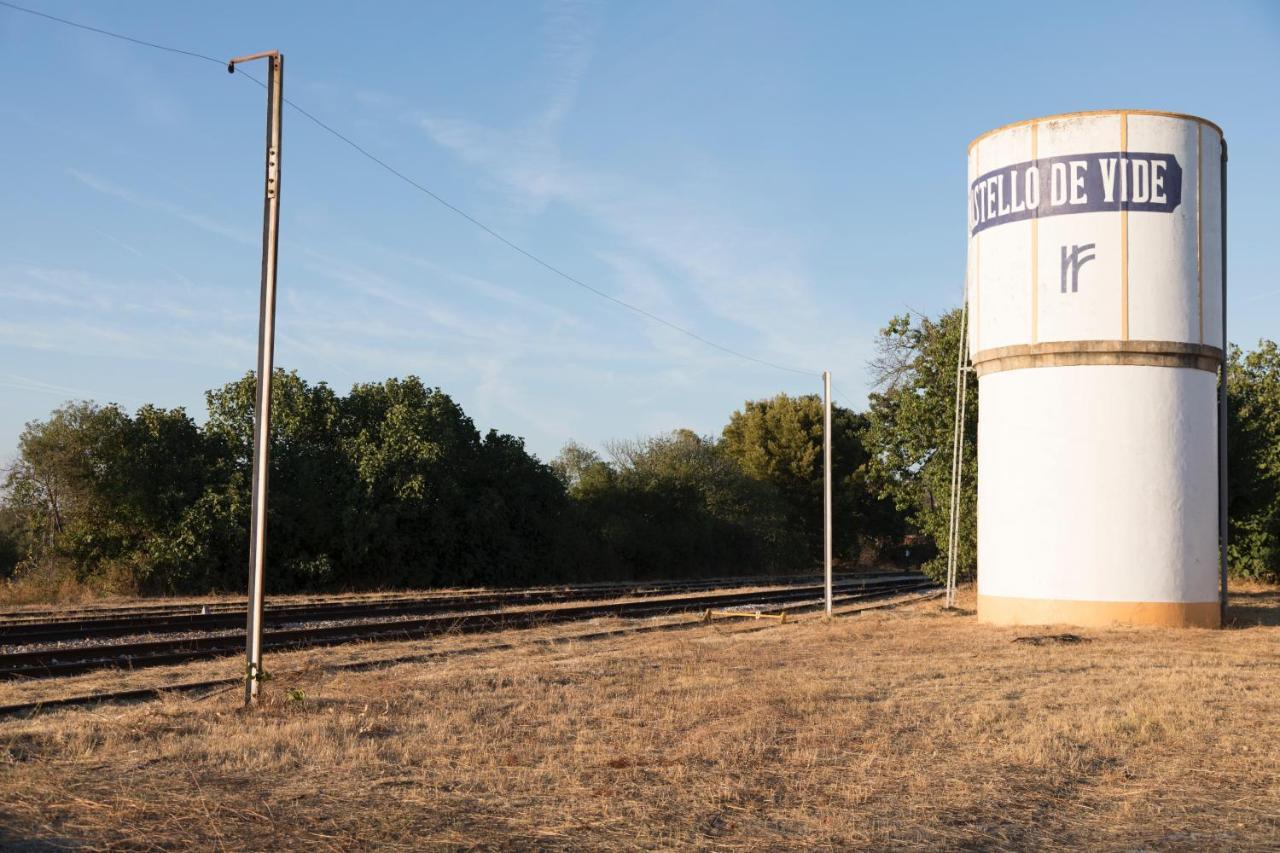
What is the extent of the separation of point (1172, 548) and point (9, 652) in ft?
69.2

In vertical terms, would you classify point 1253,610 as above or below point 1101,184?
below

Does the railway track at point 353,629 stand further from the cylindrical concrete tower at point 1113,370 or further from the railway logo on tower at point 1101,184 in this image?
the railway logo on tower at point 1101,184

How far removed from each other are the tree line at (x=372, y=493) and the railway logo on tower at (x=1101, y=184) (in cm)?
977

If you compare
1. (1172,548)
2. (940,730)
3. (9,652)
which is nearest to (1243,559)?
(1172,548)

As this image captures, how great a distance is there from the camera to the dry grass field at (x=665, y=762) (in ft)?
24.5

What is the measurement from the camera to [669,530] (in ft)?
194

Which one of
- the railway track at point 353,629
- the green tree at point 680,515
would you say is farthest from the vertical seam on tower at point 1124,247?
the green tree at point 680,515

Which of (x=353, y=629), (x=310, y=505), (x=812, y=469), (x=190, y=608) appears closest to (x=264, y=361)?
(x=353, y=629)

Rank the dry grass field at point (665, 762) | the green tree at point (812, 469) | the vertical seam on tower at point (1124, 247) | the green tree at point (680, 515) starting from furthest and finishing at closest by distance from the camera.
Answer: the green tree at point (812, 469) < the green tree at point (680, 515) < the vertical seam on tower at point (1124, 247) < the dry grass field at point (665, 762)

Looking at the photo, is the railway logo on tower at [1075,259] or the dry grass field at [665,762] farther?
the railway logo on tower at [1075,259]

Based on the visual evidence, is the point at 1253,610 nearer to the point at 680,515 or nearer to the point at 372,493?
the point at 372,493

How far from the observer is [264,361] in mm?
12156

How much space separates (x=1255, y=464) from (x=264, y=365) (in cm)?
3303

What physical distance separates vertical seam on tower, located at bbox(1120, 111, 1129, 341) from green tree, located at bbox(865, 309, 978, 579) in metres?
9.59
